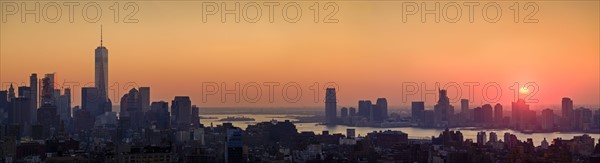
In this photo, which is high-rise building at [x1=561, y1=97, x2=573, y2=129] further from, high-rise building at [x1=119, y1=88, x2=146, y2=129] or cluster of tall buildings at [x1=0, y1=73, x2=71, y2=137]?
cluster of tall buildings at [x1=0, y1=73, x2=71, y2=137]

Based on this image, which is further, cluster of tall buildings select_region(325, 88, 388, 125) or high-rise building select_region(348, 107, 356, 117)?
high-rise building select_region(348, 107, 356, 117)

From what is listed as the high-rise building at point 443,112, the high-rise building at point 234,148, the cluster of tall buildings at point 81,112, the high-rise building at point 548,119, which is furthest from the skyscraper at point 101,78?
the high-rise building at point 548,119

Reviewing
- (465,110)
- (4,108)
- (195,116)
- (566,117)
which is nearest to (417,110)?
(465,110)

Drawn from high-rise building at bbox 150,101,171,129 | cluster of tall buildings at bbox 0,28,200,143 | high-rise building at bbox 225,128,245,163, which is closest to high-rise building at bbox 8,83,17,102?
cluster of tall buildings at bbox 0,28,200,143

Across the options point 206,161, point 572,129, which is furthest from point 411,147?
point 572,129

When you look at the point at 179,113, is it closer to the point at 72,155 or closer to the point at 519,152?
the point at 72,155

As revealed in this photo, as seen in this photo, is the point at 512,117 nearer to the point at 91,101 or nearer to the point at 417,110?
the point at 417,110

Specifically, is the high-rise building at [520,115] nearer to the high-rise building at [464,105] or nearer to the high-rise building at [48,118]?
the high-rise building at [464,105]

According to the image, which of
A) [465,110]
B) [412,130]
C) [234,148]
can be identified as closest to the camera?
[234,148]
